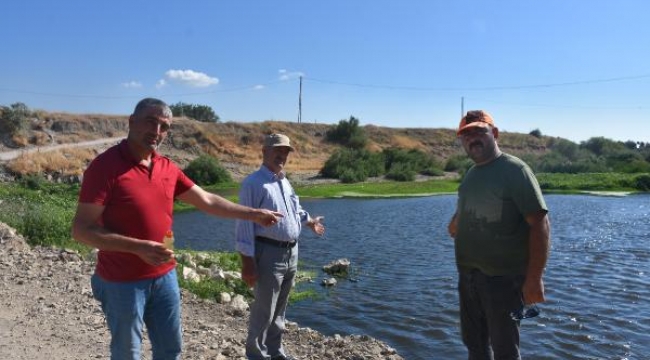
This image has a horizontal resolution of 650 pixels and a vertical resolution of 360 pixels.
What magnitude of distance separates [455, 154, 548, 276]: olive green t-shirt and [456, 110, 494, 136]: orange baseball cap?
11.6 inches

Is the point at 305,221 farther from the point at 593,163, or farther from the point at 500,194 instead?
the point at 593,163

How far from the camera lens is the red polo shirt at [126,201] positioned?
3.49 metres

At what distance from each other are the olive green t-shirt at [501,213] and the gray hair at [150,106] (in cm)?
246

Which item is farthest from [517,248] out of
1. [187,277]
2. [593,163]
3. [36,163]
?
[593,163]

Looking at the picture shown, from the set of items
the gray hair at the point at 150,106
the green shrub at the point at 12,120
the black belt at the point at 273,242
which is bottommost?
the black belt at the point at 273,242

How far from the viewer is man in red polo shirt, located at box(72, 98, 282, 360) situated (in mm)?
3424

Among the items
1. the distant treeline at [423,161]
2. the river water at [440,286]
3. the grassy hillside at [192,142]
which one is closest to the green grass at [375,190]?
the distant treeline at [423,161]

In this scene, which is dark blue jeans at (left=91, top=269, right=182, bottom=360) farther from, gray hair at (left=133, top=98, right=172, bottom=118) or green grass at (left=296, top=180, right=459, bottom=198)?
green grass at (left=296, top=180, right=459, bottom=198)

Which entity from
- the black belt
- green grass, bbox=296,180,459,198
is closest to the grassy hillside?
green grass, bbox=296,180,459,198

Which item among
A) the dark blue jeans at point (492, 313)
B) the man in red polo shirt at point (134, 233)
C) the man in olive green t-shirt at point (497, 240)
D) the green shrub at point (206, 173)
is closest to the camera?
the man in red polo shirt at point (134, 233)

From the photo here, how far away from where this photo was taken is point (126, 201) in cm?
358

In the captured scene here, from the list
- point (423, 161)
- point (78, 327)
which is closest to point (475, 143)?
point (78, 327)

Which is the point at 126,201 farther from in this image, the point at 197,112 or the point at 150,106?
the point at 197,112

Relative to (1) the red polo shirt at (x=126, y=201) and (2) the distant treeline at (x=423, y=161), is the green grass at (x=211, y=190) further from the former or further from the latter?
(1) the red polo shirt at (x=126, y=201)
